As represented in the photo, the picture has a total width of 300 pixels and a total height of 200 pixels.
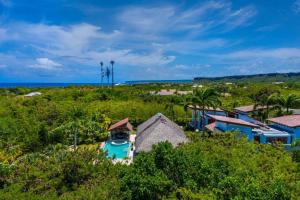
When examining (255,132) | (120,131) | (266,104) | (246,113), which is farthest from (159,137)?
(266,104)

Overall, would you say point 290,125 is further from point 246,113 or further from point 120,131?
point 120,131

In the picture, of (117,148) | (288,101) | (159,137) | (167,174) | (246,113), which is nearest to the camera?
(167,174)

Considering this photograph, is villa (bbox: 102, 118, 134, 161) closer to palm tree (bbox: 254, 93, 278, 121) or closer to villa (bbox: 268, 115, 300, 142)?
villa (bbox: 268, 115, 300, 142)

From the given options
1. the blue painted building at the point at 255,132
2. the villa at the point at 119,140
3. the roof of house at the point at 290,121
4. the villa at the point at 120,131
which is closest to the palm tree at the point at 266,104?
the roof of house at the point at 290,121

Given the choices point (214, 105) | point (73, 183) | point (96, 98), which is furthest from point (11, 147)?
point (96, 98)

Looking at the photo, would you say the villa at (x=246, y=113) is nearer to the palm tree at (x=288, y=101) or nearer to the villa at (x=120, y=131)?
the palm tree at (x=288, y=101)

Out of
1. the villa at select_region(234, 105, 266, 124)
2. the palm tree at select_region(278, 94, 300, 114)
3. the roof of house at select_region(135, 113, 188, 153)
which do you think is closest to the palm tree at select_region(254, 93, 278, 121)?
the villa at select_region(234, 105, 266, 124)
